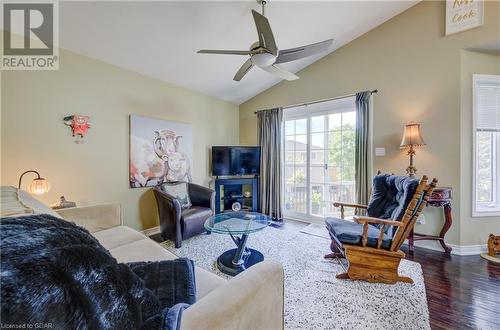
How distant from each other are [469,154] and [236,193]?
3.62 meters

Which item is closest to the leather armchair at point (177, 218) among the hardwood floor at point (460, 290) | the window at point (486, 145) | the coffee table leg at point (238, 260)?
the coffee table leg at point (238, 260)

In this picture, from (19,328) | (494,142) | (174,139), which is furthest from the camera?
(174,139)

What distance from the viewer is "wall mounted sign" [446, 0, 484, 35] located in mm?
2467

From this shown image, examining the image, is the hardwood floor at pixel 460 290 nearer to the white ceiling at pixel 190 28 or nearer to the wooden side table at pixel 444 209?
the wooden side table at pixel 444 209

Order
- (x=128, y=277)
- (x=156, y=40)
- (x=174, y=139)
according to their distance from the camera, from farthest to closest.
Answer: (x=174, y=139), (x=156, y=40), (x=128, y=277)

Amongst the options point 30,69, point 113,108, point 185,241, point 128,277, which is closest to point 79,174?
point 113,108

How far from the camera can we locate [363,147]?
3.23m

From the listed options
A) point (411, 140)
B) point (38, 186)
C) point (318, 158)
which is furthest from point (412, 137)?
point (38, 186)

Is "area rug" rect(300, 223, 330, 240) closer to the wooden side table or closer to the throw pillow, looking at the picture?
the wooden side table

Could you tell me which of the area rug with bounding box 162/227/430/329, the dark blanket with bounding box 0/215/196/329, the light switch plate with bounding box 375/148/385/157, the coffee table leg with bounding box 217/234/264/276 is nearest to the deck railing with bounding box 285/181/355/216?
the light switch plate with bounding box 375/148/385/157

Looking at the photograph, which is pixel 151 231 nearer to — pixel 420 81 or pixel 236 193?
pixel 236 193

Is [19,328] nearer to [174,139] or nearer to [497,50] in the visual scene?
[174,139]

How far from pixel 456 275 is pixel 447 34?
9.37 ft

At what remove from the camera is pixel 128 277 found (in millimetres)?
729
